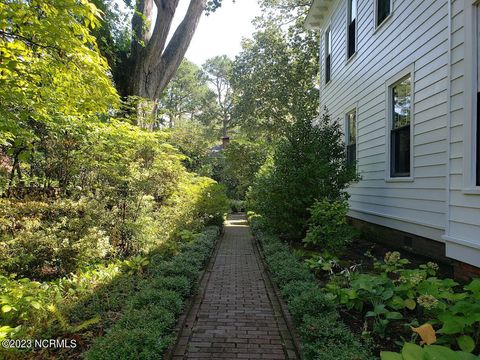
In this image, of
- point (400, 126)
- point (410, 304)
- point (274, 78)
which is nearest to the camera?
point (410, 304)

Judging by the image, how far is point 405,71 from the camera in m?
6.48

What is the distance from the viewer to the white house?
4.21 m

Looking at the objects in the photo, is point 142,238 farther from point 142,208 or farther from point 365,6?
point 365,6

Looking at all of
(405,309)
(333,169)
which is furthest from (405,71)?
(405,309)

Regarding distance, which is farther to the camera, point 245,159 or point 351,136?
point 245,159

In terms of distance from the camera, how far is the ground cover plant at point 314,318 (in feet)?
9.14

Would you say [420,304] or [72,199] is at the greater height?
[72,199]

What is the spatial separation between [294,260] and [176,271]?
6.39 feet

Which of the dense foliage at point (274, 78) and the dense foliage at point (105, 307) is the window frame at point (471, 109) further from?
the dense foliage at point (274, 78)

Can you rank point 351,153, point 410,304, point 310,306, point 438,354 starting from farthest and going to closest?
point 351,153 < point 310,306 < point 410,304 < point 438,354

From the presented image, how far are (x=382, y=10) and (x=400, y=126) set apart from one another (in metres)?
2.85

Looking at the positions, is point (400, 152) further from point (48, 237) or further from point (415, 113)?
point (48, 237)

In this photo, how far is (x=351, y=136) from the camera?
10086mm

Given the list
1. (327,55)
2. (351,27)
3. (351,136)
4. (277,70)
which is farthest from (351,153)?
(277,70)
